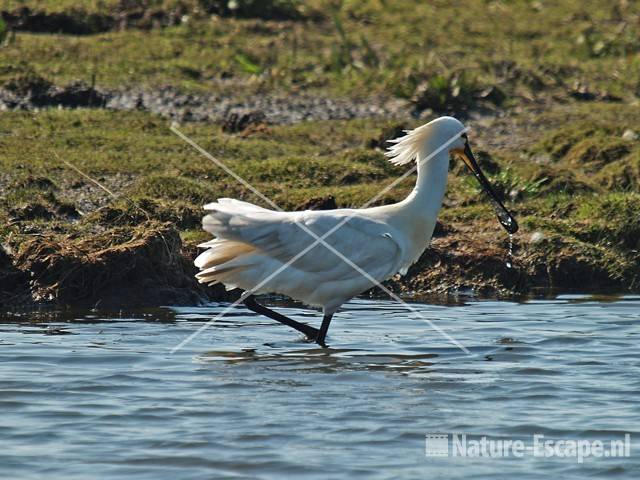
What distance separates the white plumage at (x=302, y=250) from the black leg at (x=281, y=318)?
6.6 inches

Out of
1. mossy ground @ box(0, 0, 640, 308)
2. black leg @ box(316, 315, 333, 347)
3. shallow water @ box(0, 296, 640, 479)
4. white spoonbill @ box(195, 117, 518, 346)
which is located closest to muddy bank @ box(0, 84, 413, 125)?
mossy ground @ box(0, 0, 640, 308)

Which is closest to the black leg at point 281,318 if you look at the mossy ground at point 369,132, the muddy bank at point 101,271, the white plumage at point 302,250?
the white plumage at point 302,250

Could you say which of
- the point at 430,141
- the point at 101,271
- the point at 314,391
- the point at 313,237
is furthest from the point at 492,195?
the point at 314,391

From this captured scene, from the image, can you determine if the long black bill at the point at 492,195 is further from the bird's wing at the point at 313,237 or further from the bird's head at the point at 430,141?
the bird's wing at the point at 313,237

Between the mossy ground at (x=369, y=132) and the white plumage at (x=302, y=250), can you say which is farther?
the mossy ground at (x=369, y=132)

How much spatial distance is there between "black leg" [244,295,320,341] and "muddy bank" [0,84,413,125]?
5023 millimetres

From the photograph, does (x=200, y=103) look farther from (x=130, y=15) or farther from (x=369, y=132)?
(x=130, y=15)

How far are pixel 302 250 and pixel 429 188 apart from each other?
1.02 metres

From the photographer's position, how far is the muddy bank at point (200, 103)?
1436 centimetres

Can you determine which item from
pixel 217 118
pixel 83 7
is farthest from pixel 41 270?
pixel 83 7

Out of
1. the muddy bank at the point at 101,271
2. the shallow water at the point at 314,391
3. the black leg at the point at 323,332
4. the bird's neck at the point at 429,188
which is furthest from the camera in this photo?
the muddy bank at the point at 101,271

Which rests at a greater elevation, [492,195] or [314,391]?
[492,195]

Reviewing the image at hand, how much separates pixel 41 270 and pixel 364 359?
8.44ft

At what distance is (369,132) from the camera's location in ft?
46.3
